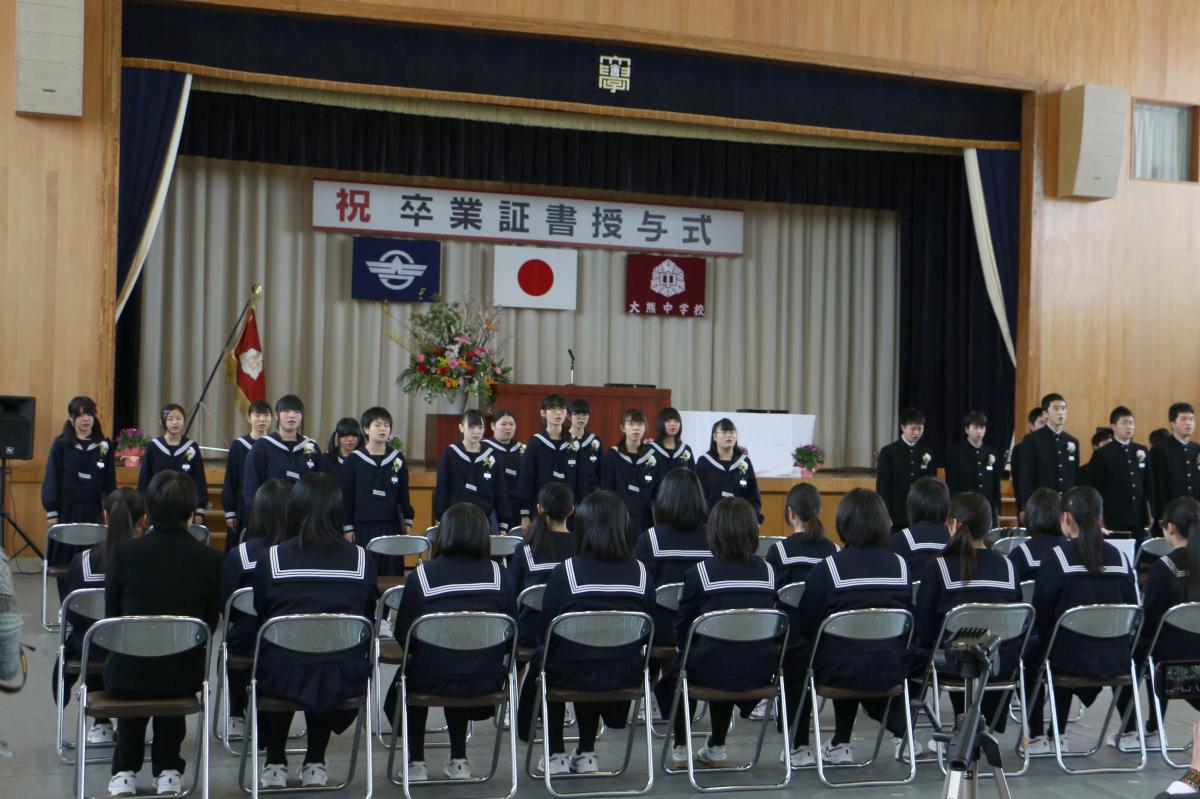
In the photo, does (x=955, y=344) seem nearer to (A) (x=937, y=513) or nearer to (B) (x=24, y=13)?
(A) (x=937, y=513)

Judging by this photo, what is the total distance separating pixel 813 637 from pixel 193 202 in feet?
33.5

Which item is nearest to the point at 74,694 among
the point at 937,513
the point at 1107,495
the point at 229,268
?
the point at 937,513

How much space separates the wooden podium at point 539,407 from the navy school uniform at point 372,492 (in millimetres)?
2943

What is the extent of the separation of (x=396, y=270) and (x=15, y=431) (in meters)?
5.41

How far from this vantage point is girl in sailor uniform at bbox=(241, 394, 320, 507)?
772 cm

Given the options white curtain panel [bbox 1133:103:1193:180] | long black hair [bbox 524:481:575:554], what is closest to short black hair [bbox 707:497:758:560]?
long black hair [bbox 524:481:575:554]

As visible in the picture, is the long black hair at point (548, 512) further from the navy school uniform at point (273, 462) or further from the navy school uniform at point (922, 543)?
the navy school uniform at point (273, 462)

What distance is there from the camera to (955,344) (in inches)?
541

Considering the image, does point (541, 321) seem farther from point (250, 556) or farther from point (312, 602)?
point (312, 602)

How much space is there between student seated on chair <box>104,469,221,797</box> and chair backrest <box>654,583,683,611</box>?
1802 mm

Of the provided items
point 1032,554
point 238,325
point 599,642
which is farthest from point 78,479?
point 1032,554

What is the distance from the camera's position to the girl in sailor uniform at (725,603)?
4816mm

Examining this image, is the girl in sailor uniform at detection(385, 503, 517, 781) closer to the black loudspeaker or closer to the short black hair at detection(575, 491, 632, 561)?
the short black hair at detection(575, 491, 632, 561)

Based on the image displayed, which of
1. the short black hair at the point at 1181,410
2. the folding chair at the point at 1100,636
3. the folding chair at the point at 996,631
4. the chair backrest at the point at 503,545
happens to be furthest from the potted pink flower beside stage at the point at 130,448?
the short black hair at the point at 1181,410
